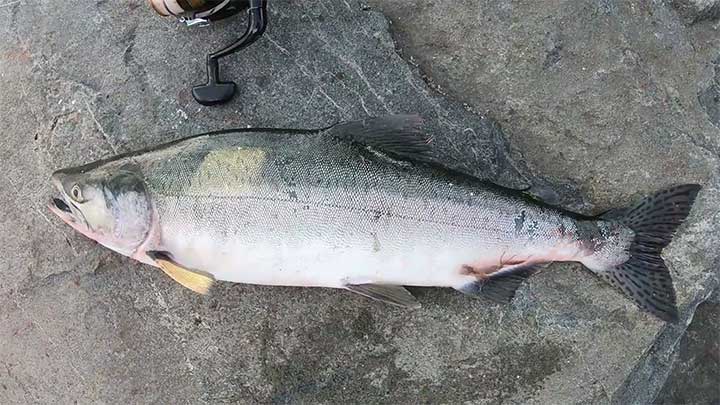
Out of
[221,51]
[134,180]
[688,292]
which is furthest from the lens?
[688,292]

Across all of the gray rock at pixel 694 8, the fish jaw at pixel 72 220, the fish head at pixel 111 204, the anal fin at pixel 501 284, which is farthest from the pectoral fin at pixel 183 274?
the gray rock at pixel 694 8

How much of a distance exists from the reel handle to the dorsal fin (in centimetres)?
59

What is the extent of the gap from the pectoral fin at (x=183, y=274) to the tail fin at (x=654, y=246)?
6.15 feet

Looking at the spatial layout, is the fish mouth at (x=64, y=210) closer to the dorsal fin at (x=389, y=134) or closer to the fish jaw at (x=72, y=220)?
the fish jaw at (x=72, y=220)

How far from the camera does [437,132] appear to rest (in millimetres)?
3145


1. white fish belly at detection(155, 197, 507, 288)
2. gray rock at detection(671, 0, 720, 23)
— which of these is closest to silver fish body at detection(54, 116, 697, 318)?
white fish belly at detection(155, 197, 507, 288)

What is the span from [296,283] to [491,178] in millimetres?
1120

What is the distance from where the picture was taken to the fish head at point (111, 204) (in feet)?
8.89

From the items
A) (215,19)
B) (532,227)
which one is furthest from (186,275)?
(532,227)

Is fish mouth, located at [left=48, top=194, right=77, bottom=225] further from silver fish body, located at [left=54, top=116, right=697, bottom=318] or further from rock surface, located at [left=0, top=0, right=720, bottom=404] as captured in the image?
rock surface, located at [left=0, top=0, right=720, bottom=404]

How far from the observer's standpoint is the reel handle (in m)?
2.85

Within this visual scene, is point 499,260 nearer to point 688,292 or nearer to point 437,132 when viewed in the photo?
point 437,132

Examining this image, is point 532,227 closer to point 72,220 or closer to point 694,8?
point 694,8

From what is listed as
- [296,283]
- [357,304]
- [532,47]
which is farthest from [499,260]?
[532,47]
